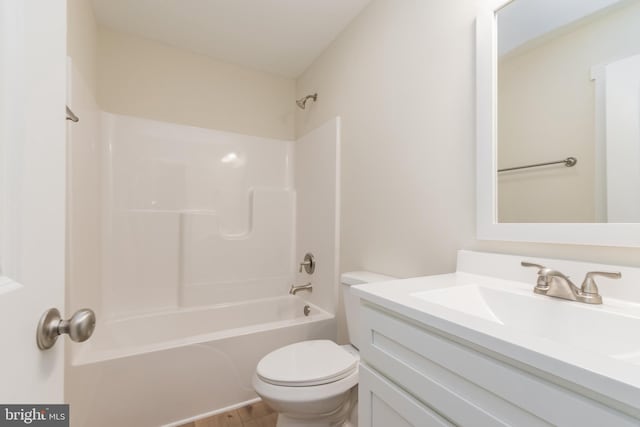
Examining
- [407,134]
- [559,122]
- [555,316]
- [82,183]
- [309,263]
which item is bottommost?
[309,263]

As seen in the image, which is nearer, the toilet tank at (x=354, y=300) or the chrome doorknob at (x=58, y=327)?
the chrome doorknob at (x=58, y=327)

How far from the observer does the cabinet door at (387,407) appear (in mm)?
603

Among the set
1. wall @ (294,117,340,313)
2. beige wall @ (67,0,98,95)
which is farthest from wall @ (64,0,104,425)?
wall @ (294,117,340,313)

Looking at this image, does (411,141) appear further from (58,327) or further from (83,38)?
(83,38)

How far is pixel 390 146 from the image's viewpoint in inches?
57.2

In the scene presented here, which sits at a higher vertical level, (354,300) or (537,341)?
(537,341)

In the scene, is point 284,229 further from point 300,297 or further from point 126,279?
point 126,279

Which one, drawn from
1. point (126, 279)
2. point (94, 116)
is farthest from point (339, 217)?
point (94, 116)

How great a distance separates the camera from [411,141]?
4.35 feet

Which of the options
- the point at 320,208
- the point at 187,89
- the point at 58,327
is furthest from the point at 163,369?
the point at 187,89

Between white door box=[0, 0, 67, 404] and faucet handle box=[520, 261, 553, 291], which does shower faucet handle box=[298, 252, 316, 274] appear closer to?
faucet handle box=[520, 261, 553, 291]

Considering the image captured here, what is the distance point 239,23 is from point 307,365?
2106 millimetres

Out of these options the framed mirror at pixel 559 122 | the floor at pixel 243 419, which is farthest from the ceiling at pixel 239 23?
the floor at pixel 243 419

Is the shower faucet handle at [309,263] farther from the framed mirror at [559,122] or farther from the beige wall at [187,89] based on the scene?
the framed mirror at [559,122]
